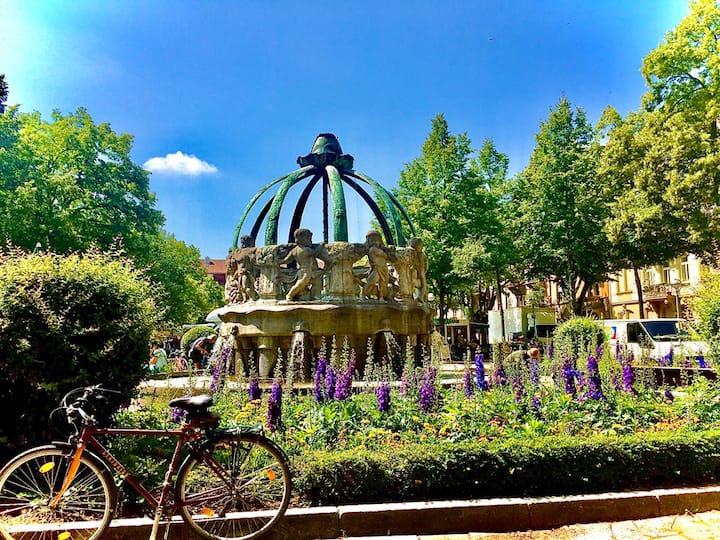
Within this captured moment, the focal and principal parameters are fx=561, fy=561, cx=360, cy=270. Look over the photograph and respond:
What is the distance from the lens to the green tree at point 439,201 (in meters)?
26.8

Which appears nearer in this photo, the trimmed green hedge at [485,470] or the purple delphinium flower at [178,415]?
the trimmed green hedge at [485,470]

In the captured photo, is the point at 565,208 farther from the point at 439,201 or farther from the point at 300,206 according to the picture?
the point at 300,206

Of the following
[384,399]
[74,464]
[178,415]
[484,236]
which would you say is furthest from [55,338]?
[484,236]

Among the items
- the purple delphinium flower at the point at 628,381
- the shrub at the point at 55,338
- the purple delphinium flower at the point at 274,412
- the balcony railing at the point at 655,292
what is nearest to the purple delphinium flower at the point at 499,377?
the purple delphinium flower at the point at 628,381

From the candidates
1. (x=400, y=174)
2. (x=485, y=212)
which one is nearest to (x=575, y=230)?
(x=485, y=212)

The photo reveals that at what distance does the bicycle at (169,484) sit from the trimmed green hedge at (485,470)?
50cm

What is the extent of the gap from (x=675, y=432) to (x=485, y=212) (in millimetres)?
22984

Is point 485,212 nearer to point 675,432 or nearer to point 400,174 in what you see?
point 400,174

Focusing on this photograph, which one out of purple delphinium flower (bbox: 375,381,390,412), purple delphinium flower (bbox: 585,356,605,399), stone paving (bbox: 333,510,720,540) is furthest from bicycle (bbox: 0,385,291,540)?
purple delphinium flower (bbox: 585,356,605,399)

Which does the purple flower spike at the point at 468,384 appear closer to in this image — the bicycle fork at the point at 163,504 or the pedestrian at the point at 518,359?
the pedestrian at the point at 518,359

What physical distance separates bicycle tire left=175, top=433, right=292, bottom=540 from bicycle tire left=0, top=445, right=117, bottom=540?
531 mm

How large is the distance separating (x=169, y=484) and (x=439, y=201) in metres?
24.7

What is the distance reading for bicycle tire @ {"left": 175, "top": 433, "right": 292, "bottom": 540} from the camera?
391 centimetres

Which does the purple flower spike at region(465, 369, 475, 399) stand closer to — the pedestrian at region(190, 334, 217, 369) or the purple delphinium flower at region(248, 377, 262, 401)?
the purple delphinium flower at region(248, 377, 262, 401)
